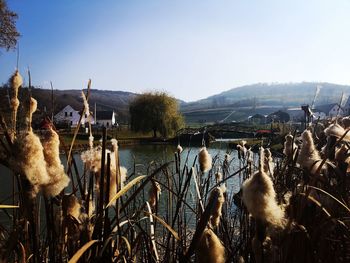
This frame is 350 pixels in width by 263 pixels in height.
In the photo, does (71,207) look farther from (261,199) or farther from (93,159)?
(261,199)

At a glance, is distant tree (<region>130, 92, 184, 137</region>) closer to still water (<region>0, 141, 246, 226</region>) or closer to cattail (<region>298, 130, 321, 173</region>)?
Result: still water (<region>0, 141, 246, 226</region>)

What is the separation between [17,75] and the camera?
4.15 feet

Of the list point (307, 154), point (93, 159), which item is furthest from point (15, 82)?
point (307, 154)

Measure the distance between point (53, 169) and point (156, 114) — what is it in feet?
155

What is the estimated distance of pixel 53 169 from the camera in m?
0.92

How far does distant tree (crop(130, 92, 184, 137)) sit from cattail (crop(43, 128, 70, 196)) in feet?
147

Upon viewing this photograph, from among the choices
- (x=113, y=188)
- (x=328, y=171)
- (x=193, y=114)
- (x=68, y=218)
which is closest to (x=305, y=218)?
(x=328, y=171)

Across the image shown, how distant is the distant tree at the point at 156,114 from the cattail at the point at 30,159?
147ft

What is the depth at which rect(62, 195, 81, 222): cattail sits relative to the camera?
1136 mm

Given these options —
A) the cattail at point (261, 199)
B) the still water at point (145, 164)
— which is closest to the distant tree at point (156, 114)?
the still water at point (145, 164)


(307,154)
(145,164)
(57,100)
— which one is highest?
(57,100)

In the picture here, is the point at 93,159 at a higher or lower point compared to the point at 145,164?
higher

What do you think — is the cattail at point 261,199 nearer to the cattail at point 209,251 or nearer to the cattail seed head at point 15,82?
the cattail at point 209,251

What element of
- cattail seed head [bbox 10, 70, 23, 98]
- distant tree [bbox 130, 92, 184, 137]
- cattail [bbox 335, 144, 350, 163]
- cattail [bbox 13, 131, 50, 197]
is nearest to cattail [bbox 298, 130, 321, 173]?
cattail [bbox 335, 144, 350, 163]
